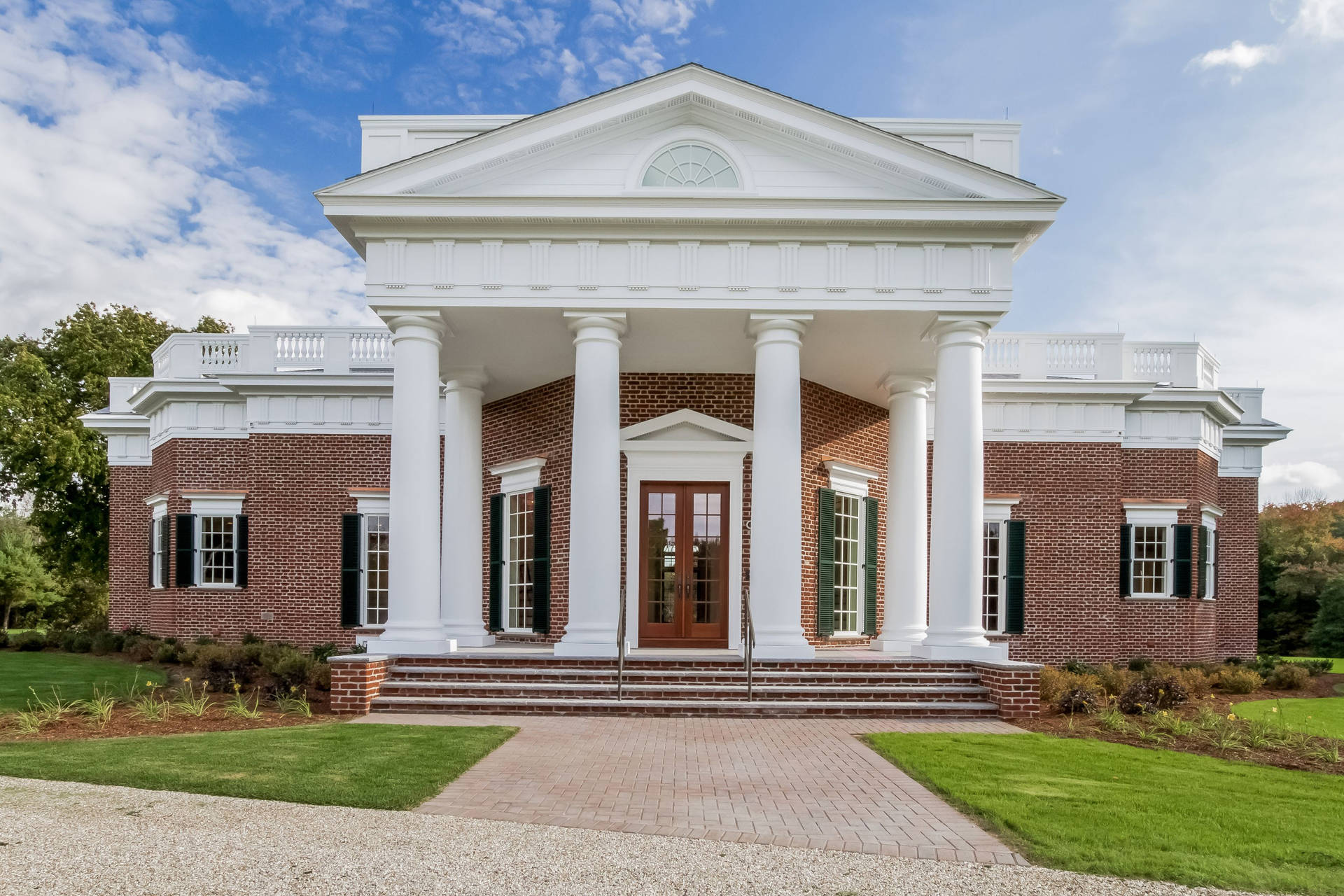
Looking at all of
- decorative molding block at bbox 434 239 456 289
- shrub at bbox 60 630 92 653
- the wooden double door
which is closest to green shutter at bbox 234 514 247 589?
shrub at bbox 60 630 92 653

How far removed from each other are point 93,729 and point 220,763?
10.8ft

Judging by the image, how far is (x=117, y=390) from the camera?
24.1 metres

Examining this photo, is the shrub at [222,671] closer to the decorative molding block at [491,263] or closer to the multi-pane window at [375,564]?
the multi-pane window at [375,564]

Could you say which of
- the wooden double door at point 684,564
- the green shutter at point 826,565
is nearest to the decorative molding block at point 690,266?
the wooden double door at point 684,564

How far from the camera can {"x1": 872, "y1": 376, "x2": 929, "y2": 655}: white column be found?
635 inches

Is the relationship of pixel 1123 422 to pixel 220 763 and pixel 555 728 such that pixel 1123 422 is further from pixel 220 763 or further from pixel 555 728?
pixel 220 763

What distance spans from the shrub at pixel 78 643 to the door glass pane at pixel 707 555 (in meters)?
15.8

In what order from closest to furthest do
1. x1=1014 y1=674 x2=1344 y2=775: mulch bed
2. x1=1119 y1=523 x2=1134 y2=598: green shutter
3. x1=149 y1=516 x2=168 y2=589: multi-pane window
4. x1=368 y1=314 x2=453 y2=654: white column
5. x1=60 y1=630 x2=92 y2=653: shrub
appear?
x1=1014 y1=674 x2=1344 y2=775: mulch bed → x1=368 y1=314 x2=453 y2=654: white column → x1=1119 y1=523 x2=1134 y2=598: green shutter → x1=149 y1=516 x2=168 y2=589: multi-pane window → x1=60 y1=630 x2=92 y2=653: shrub

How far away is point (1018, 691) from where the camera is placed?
1185 centimetres

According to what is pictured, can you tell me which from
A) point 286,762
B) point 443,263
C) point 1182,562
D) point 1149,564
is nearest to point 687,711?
point 286,762

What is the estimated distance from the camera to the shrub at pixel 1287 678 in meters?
18.2

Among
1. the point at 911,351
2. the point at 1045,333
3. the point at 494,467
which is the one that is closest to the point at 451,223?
the point at 494,467

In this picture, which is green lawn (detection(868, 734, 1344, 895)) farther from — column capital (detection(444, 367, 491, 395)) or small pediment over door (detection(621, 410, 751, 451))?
column capital (detection(444, 367, 491, 395))

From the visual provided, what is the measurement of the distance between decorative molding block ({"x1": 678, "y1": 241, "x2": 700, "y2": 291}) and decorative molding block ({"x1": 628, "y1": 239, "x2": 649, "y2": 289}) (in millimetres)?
454
